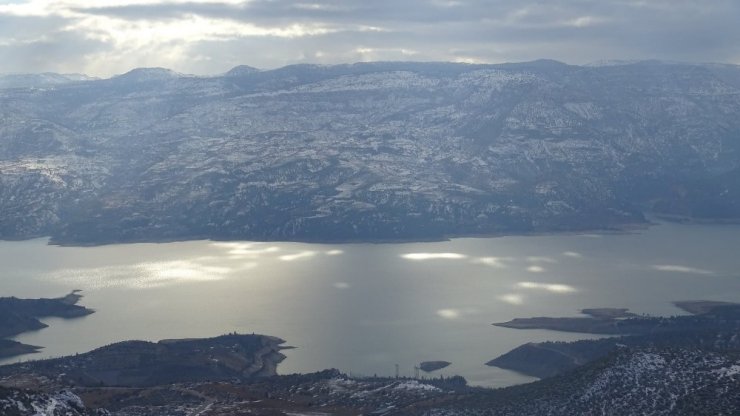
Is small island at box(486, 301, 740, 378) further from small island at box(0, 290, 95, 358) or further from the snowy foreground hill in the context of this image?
small island at box(0, 290, 95, 358)

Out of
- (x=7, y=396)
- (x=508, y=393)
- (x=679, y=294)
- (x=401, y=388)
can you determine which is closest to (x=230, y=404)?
(x=401, y=388)

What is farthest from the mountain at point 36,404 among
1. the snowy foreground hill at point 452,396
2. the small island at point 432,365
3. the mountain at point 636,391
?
the small island at point 432,365

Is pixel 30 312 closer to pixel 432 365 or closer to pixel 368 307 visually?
pixel 368 307

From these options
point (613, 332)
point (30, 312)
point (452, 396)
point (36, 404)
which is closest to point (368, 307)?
point (613, 332)

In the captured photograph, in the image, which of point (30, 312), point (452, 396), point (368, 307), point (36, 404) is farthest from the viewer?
point (30, 312)

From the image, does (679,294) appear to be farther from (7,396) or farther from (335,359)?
(7,396)

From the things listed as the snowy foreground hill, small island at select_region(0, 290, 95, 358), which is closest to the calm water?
small island at select_region(0, 290, 95, 358)
